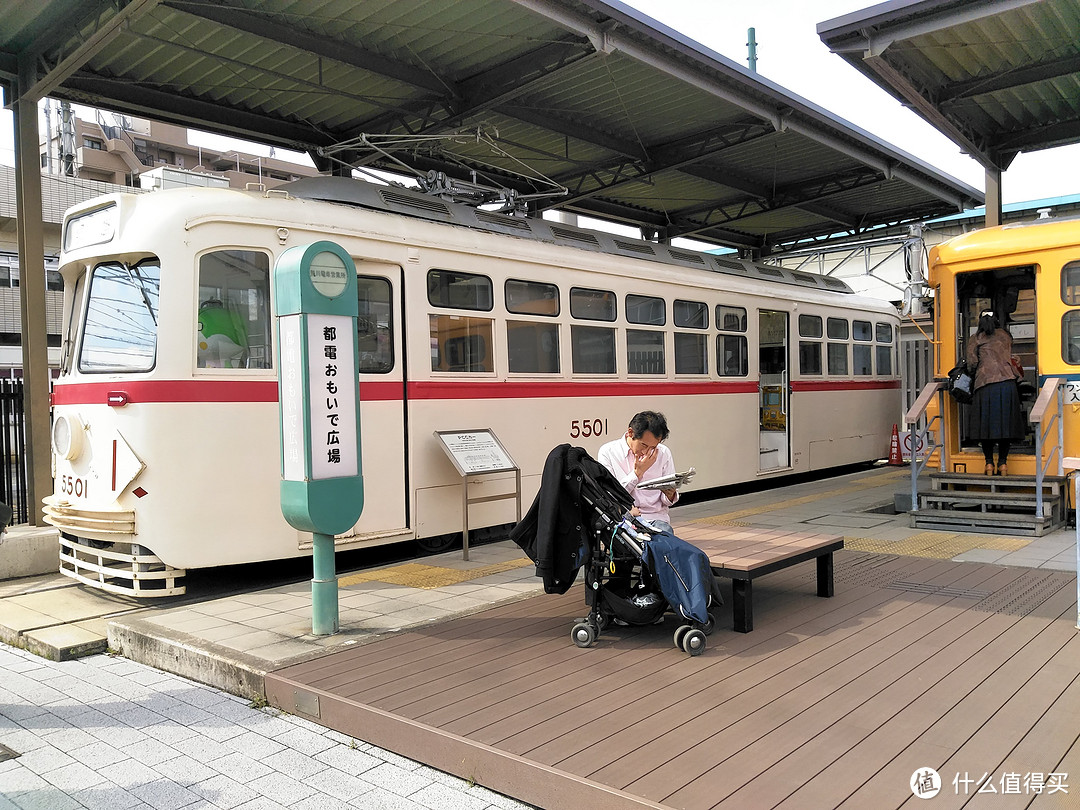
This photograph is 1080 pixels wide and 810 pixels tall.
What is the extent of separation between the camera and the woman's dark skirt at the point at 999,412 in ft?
27.8

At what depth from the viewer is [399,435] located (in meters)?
7.08

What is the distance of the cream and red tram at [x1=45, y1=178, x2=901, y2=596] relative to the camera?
19.9 ft

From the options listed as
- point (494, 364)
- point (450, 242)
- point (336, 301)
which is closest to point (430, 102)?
point (450, 242)

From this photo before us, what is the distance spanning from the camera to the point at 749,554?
4.80 metres

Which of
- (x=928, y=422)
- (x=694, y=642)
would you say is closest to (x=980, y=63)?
(x=928, y=422)

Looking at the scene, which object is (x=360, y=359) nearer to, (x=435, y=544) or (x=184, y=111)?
(x=435, y=544)

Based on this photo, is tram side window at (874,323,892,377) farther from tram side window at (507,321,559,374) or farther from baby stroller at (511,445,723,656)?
baby stroller at (511,445,723,656)

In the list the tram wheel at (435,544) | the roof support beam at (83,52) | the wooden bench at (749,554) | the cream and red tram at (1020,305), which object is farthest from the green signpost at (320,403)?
the cream and red tram at (1020,305)

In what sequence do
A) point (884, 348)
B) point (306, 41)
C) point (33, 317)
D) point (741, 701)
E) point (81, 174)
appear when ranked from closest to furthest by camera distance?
1. point (741, 701)
2. point (33, 317)
3. point (306, 41)
4. point (884, 348)
5. point (81, 174)

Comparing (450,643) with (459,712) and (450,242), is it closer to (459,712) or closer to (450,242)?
(459,712)

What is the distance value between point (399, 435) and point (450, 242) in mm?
1781

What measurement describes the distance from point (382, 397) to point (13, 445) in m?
4.11

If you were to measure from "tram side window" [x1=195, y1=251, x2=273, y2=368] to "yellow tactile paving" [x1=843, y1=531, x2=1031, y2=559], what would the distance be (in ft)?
15.8

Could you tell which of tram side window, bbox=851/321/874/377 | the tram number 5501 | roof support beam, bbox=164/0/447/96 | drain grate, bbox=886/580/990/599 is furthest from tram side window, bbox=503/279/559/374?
tram side window, bbox=851/321/874/377
